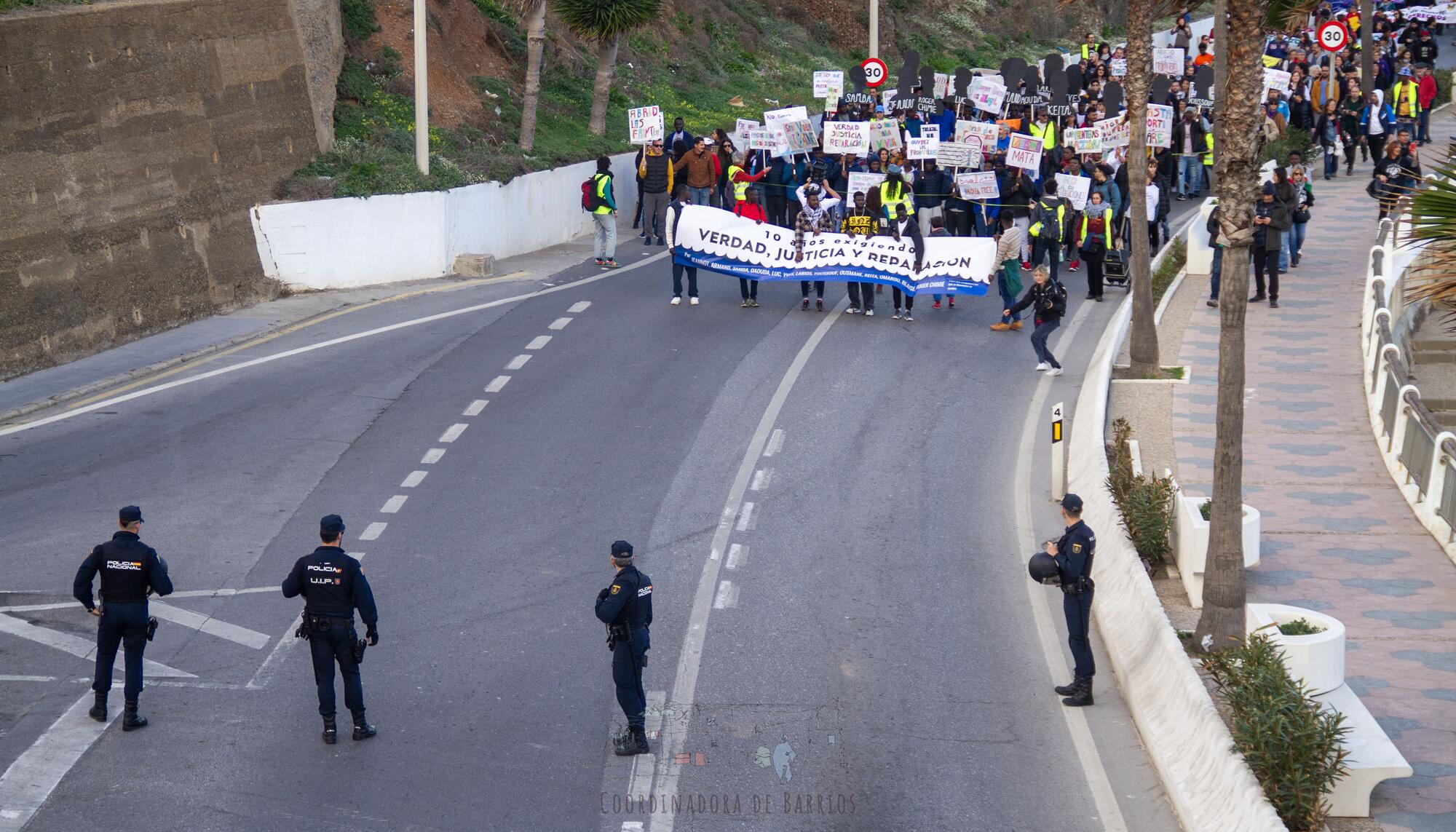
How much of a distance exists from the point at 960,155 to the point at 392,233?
9686 mm

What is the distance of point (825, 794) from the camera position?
10.1m

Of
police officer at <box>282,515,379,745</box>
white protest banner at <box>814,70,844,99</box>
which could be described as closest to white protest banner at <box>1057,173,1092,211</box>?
white protest banner at <box>814,70,844,99</box>

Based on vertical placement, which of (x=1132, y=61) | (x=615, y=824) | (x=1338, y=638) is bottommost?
(x=615, y=824)

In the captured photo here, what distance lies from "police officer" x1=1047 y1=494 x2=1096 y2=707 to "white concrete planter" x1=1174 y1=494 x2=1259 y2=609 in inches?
84.3

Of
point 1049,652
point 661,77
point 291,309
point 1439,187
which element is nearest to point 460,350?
point 291,309

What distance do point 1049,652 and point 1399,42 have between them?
41.0 metres

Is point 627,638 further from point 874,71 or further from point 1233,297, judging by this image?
point 874,71

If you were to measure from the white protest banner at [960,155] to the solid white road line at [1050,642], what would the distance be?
26.9 feet

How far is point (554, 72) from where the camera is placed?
38.2 m

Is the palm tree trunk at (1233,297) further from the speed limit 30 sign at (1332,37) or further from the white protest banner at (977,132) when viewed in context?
the speed limit 30 sign at (1332,37)

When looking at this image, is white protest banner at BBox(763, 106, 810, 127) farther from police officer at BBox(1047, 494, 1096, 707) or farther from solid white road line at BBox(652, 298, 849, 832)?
police officer at BBox(1047, 494, 1096, 707)

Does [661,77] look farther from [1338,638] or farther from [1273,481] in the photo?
[1338,638]

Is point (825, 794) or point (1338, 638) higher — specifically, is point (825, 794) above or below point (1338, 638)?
below

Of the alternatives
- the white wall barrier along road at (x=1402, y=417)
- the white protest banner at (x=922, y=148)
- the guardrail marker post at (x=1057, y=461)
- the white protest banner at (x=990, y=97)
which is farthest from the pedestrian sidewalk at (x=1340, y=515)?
the white protest banner at (x=990, y=97)
